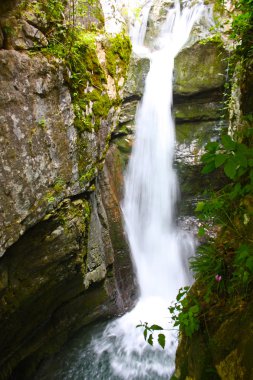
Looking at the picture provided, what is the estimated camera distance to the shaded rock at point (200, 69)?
829 centimetres

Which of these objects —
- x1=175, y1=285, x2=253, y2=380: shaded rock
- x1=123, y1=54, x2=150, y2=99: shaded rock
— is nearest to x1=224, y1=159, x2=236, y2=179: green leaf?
x1=175, y1=285, x2=253, y2=380: shaded rock

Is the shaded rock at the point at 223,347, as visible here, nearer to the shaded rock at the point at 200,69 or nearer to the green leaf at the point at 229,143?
the green leaf at the point at 229,143

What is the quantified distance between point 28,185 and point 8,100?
1.10 meters

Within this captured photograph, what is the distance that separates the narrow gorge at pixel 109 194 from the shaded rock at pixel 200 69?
0.04 metres

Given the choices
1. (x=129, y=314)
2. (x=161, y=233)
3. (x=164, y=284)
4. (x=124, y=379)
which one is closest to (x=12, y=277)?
(x=124, y=379)

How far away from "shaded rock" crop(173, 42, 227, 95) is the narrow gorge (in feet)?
0.12

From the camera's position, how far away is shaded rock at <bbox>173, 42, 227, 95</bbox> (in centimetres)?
829

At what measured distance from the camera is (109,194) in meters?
7.01

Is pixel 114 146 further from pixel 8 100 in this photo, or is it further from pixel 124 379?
pixel 124 379

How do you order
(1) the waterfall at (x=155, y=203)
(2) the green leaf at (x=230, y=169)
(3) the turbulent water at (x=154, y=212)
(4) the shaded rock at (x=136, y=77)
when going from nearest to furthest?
(2) the green leaf at (x=230, y=169) → (3) the turbulent water at (x=154, y=212) → (1) the waterfall at (x=155, y=203) → (4) the shaded rock at (x=136, y=77)

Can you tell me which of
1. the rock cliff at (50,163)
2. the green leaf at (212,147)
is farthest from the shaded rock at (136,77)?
the green leaf at (212,147)

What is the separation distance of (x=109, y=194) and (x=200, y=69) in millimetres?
4772

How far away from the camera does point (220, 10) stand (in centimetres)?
896

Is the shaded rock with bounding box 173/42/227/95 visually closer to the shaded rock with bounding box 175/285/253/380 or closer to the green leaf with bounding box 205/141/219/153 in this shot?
the green leaf with bounding box 205/141/219/153
